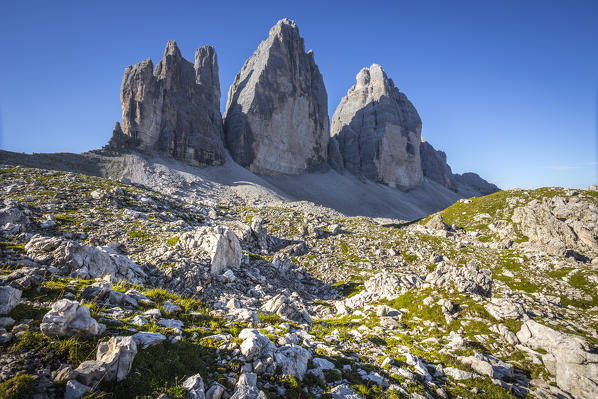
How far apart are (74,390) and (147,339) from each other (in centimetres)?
226

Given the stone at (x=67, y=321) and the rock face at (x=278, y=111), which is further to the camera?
the rock face at (x=278, y=111)

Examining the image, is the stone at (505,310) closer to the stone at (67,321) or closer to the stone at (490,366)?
the stone at (490,366)

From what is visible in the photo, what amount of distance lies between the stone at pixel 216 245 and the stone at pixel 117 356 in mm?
13797

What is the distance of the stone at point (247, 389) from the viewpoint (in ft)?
20.4

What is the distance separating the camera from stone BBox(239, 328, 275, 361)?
7738 mm

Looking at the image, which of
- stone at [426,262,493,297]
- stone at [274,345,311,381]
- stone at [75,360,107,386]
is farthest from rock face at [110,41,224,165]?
stone at [75,360,107,386]

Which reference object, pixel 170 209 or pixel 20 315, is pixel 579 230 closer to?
pixel 20 315

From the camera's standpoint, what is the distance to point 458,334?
13141 millimetres

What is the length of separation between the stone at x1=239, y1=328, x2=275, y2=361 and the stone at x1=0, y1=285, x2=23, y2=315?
6.02 meters

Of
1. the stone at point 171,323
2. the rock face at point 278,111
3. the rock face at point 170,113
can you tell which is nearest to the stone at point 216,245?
the stone at point 171,323

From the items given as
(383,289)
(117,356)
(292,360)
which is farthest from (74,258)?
(383,289)

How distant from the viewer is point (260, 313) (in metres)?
13.8

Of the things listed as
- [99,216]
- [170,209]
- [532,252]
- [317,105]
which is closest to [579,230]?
[532,252]

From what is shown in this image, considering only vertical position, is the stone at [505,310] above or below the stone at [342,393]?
below
